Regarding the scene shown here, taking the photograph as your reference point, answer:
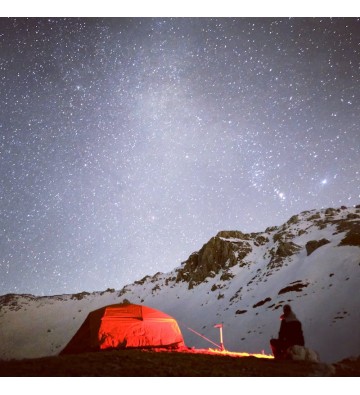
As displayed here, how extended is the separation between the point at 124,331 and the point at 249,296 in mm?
25088

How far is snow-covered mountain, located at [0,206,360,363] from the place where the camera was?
2389 centimetres

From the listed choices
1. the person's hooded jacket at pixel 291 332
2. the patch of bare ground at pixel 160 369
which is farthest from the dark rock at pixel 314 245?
the patch of bare ground at pixel 160 369

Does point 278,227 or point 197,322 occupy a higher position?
point 278,227

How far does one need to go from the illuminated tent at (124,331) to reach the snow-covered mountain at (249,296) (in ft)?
34.8

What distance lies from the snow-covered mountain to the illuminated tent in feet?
34.8

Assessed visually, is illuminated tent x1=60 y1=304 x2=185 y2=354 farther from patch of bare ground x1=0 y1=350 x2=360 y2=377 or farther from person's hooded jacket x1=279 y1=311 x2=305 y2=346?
patch of bare ground x1=0 y1=350 x2=360 y2=377

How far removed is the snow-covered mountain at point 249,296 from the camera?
2389 centimetres

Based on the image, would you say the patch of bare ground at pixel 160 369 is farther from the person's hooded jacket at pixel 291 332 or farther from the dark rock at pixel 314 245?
the dark rock at pixel 314 245

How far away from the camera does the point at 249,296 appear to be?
35812 mm

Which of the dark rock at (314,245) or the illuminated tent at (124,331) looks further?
the dark rock at (314,245)

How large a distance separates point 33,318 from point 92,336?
1669 inches

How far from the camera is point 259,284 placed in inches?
1486

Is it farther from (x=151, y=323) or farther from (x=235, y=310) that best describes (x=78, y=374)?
(x=235, y=310)

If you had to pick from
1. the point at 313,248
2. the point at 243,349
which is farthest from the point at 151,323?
the point at 313,248
